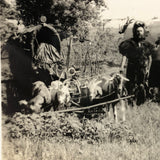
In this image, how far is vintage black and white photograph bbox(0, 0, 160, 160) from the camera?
5.54 m

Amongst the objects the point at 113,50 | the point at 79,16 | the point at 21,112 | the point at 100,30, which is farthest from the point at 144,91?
the point at 21,112

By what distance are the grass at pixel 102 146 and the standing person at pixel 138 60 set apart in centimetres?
29

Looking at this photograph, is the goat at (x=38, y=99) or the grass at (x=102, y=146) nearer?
the grass at (x=102, y=146)

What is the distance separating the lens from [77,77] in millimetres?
5766

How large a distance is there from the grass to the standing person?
292mm

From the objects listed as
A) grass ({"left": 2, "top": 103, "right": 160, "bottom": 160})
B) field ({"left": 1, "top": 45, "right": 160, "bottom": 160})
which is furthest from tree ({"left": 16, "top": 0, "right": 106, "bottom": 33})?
grass ({"left": 2, "top": 103, "right": 160, "bottom": 160})

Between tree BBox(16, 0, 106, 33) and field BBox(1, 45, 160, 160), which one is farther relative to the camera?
tree BBox(16, 0, 106, 33)

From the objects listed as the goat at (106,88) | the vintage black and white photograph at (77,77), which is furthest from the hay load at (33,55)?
the goat at (106,88)

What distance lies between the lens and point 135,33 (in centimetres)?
559

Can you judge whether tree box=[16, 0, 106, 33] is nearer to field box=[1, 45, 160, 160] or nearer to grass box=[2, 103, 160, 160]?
field box=[1, 45, 160, 160]

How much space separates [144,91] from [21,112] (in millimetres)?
1997

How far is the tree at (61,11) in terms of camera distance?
5.64 metres

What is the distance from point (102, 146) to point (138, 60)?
1484 millimetres

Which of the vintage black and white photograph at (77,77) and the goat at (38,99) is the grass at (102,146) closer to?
the vintage black and white photograph at (77,77)
